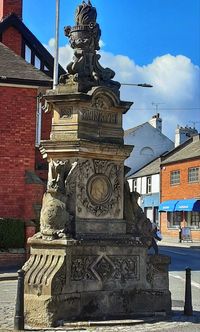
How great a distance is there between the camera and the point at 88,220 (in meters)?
9.59

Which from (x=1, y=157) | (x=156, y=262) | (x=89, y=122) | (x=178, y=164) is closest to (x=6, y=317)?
(x=156, y=262)

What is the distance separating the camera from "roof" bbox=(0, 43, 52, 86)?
1983 cm

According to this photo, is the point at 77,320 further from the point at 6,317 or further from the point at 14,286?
the point at 14,286

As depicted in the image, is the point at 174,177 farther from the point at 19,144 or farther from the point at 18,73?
the point at 19,144

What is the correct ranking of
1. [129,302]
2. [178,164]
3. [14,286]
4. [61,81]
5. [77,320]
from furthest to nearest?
[178,164] < [14,286] < [61,81] < [129,302] < [77,320]

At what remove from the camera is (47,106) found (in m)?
10.2

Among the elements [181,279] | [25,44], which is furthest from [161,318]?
[25,44]

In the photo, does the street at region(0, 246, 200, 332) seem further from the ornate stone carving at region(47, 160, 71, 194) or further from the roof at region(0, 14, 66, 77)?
the roof at region(0, 14, 66, 77)

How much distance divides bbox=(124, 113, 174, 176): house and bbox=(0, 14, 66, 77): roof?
3462cm

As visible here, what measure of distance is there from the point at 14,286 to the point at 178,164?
32.8 m

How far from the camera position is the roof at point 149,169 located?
171 feet

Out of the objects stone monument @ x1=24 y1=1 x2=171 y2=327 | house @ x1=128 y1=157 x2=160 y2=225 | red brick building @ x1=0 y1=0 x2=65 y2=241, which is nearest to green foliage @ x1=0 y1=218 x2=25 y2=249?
red brick building @ x1=0 y1=0 x2=65 y2=241

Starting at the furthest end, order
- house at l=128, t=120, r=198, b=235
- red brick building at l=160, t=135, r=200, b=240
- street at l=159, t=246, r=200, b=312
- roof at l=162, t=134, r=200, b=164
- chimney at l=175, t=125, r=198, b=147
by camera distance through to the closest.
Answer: chimney at l=175, t=125, r=198, b=147
house at l=128, t=120, r=198, b=235
roof at l=162, t=134, r=200, b=164
red brick building at l=160, t=135, r=200, b=240
street at l=159, t=246, r=200, b=312

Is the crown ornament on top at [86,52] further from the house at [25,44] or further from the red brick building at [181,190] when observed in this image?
the red brick building at [181,190]
